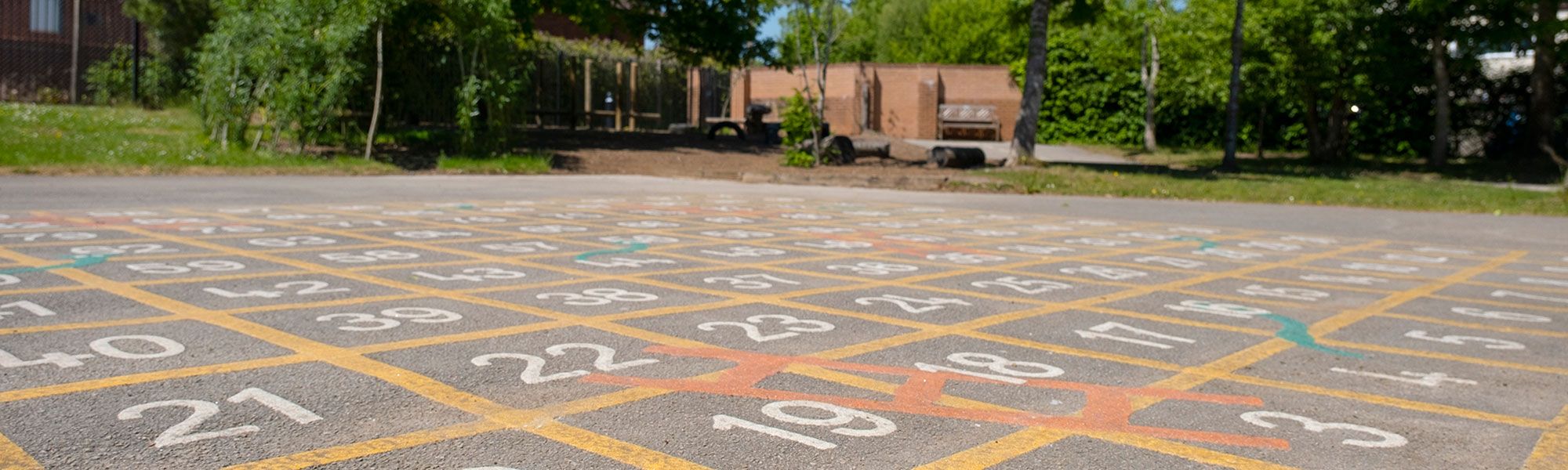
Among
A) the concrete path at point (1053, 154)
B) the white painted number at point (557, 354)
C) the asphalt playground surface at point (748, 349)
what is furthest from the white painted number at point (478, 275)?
the concrete path at point (1053, 154)

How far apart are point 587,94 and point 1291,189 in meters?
15.6

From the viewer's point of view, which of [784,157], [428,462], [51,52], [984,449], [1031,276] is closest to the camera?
[428,462]

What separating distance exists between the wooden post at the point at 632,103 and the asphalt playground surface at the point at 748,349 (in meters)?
19.7

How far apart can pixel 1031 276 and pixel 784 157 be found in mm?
14792

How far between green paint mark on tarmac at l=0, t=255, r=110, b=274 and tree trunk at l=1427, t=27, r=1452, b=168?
960 inches

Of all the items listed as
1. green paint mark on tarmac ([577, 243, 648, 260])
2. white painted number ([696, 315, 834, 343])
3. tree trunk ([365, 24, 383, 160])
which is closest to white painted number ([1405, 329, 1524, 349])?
white painted number ([696, 315, 834, 343])

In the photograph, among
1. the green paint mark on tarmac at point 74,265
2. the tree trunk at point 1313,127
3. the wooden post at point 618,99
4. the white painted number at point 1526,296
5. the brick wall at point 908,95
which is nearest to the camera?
the green paint mark on tarmac at point 74,265

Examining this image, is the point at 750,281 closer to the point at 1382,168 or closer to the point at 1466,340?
the point at 1466,340

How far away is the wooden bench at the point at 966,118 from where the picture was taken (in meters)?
38.5

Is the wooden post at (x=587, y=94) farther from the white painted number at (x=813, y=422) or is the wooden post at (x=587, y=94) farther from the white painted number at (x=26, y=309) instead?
the white painted number at (x=813, y=422)

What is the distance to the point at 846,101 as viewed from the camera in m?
39.5

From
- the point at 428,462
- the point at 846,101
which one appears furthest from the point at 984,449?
the point at 846,101

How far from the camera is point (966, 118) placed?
1524 inches

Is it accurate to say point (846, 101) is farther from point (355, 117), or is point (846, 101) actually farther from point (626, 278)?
point (626, 278)
